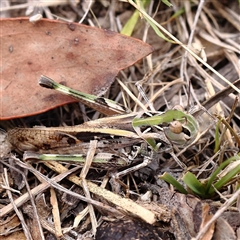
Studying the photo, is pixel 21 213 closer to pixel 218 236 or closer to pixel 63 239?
pixel 63 239

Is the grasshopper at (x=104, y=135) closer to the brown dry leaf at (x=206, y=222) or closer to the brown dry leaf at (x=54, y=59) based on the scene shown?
the brown dry leaf at (x=54, y=59)

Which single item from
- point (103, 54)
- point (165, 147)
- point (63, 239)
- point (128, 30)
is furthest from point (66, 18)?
point (63, 239)

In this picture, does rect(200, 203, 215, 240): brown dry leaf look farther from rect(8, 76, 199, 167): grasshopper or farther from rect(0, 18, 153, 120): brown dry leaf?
rect(0, 18, 153, 120): brown dry leaf

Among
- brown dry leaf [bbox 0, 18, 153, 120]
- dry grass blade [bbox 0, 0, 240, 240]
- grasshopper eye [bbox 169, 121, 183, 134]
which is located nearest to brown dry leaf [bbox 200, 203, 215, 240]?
dry grass blade [bbox 0, 0, 240, 240]

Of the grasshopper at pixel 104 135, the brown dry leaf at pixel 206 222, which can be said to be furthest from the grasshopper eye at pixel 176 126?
the brown dry leaf at pixel 206 222

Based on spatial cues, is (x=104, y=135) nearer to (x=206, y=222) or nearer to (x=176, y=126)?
(x=176, y=126)

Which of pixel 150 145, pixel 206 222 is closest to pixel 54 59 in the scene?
pixel 150 145
